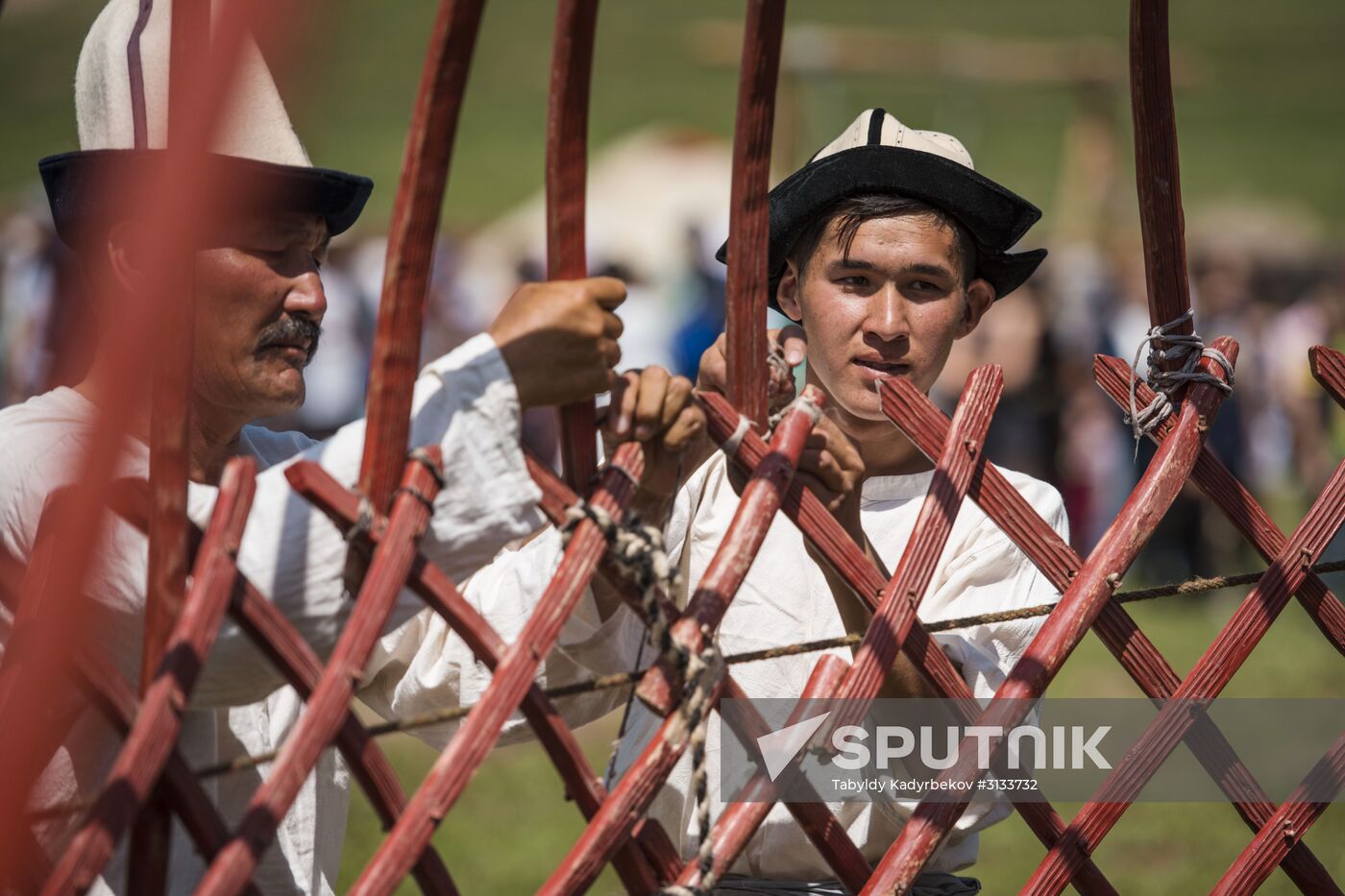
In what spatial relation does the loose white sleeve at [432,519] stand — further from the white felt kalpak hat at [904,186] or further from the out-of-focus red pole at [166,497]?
the white felt kalpak hat at [904,186]

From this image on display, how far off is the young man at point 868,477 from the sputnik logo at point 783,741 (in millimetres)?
303

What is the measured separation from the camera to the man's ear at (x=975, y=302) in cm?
242

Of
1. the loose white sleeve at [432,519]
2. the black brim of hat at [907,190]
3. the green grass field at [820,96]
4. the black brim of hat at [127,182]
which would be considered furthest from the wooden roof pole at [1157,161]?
the green grass field at [820,96]

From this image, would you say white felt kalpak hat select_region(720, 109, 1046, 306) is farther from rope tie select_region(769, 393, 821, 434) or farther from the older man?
the older man

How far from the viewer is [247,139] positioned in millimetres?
2117

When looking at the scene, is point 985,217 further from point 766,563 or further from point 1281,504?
point 1281,504

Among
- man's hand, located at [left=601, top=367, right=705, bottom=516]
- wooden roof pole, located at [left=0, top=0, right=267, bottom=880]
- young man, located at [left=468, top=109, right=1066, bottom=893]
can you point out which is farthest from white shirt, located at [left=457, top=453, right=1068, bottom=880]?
wooden roof pole, located at [left=0, top=0, right=267, bottom=880]

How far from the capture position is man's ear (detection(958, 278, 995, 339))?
2.42m

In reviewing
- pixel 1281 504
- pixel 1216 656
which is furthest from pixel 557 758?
pixel 1281 504

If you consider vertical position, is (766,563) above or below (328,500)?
above

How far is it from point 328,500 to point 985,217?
121 centimetres

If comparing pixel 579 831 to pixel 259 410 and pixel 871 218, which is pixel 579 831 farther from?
pixel 871 218

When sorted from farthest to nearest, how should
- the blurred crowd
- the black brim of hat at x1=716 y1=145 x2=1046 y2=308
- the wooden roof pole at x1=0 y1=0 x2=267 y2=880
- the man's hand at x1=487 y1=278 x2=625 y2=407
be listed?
the blurred crowd, the black brim of hat at x1=716 y1=145 x2=1046 y2=308, the man's hand at x1=487 y1=278 x2=625 y2=407, the wooden roof pole at x1=0 y1=0 x2=267 y2=880

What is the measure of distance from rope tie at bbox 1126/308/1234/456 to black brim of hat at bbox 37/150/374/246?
118 centimetres
